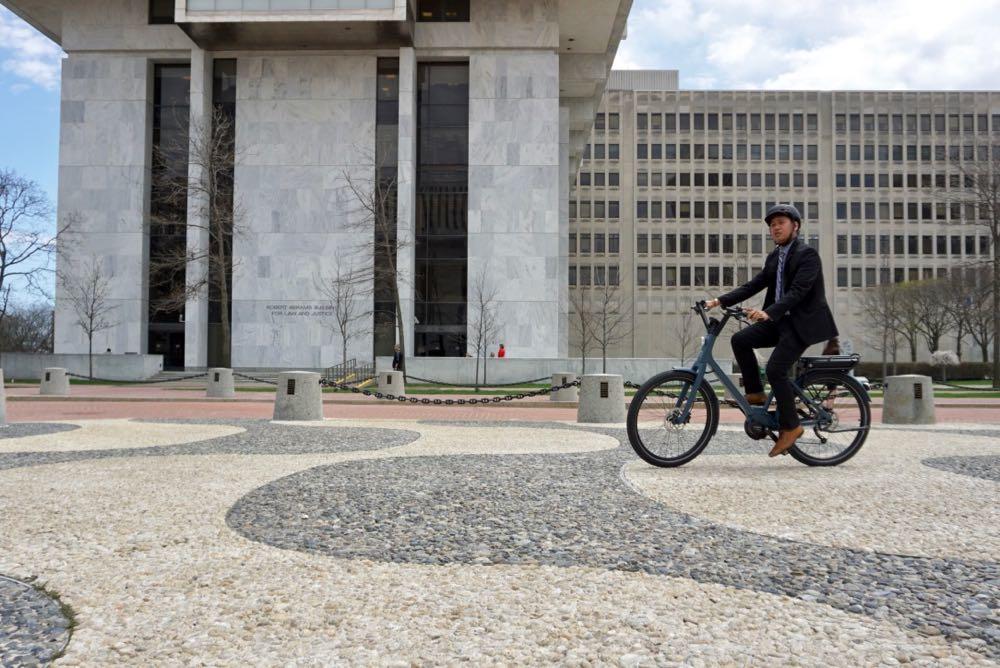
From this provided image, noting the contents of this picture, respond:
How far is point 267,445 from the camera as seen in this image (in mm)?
8906

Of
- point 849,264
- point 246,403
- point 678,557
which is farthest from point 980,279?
point 678,557

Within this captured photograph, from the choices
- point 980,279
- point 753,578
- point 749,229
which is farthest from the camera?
point 749,229

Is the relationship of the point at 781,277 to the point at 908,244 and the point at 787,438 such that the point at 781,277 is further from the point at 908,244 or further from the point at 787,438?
the point at 908,244

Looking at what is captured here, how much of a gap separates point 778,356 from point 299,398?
9153mm


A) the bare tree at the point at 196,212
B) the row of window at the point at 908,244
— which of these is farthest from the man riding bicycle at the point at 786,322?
the row of window at the point at 908,244

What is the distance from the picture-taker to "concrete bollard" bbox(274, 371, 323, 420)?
1327cm

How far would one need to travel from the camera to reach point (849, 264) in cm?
7506

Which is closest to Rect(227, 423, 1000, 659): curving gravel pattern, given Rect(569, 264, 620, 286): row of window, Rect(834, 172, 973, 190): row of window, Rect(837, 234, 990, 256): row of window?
Rect(569, 264, 620, 286): row of window

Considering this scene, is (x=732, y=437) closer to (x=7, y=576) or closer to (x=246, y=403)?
(x=7, y=576)

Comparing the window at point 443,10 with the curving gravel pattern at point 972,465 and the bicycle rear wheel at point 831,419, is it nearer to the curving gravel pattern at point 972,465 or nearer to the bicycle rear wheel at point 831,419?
the curving gravel pattern at point 972,465

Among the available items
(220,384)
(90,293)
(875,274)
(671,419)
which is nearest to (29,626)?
(671,419)

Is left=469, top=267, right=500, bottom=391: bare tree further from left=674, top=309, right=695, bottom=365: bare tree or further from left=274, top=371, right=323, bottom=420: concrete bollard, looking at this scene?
left=674, top=309, right=695, bottom=365: bare tree

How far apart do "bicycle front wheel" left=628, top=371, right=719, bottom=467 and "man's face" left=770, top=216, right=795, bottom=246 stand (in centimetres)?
135

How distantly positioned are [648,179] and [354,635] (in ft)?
252
